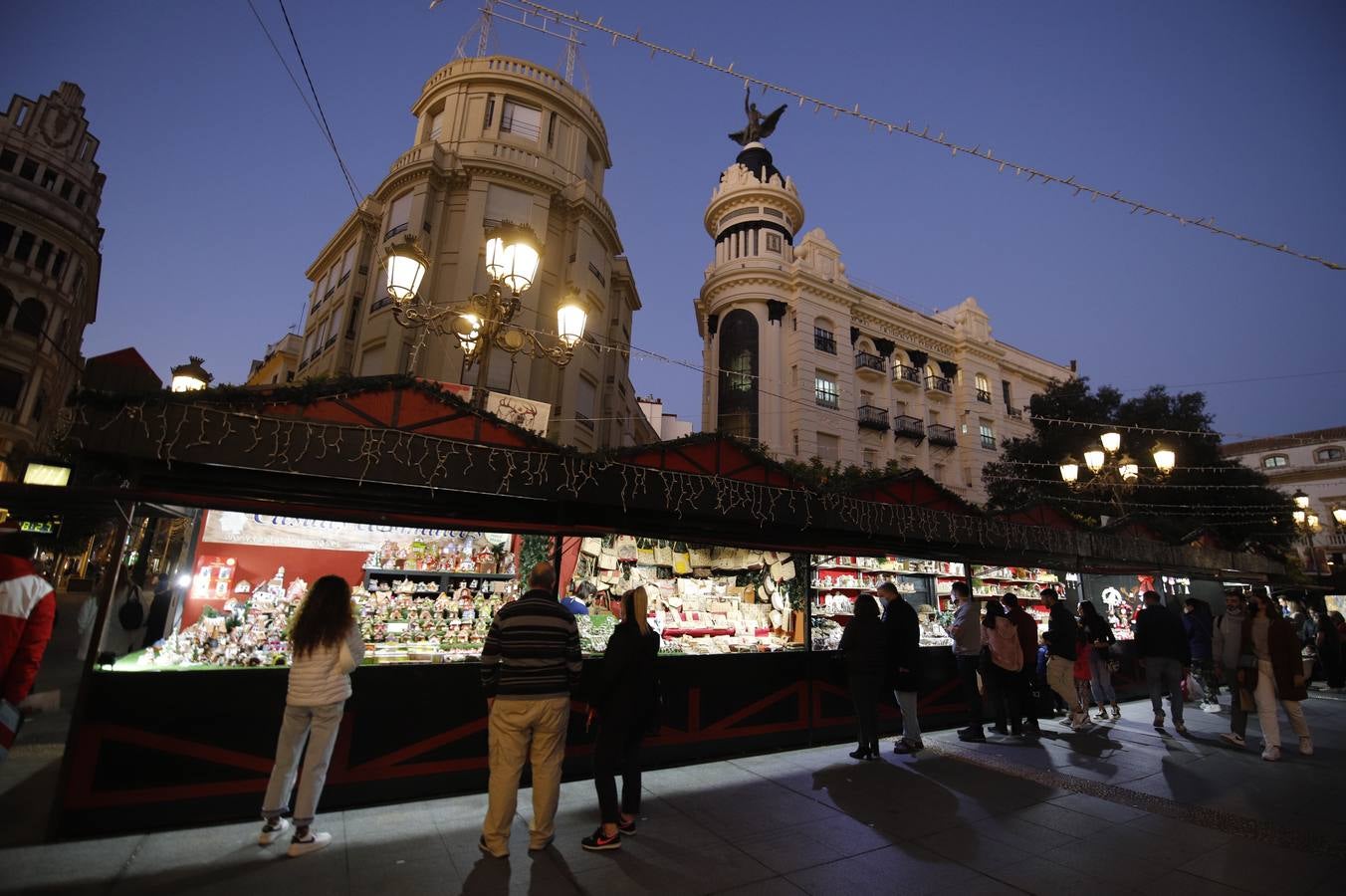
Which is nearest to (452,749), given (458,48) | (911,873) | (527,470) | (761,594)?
(527,470)

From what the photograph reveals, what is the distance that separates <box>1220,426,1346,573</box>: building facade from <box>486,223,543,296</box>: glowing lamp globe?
48.1 meters

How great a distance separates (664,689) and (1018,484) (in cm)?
2284

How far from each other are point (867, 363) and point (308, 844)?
25.9 metres

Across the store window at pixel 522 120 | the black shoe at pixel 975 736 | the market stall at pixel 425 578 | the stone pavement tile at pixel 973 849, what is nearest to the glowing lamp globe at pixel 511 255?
the market stall at pixel 425 578

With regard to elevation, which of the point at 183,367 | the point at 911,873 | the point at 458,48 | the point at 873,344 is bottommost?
the point at 911,873

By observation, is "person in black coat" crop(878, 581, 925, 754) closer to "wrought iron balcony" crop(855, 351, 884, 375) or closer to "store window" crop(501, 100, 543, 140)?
"store window" crop(501, 100, 543, 140)

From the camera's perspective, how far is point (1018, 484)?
23375 millimetres

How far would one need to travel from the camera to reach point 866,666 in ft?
19.9

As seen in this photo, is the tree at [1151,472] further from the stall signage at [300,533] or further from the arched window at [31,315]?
the arched window at [31,315]

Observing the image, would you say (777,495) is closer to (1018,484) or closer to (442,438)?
(442,438)

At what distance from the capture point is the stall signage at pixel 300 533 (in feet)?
16.4

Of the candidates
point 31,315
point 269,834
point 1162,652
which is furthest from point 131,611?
point 31,315

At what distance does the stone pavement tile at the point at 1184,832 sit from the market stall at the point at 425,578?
3089mm

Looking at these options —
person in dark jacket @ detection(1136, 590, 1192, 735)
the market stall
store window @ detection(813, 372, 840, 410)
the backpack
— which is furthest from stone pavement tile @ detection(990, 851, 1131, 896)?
store window @ detection(813, 372, 840, 410)
